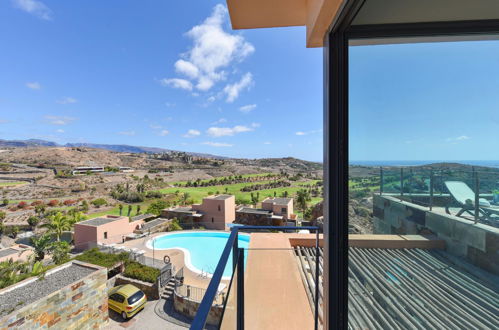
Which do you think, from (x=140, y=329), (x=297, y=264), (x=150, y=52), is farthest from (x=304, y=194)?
(x=150, y=52)

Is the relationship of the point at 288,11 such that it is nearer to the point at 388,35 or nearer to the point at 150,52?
the point at 388,35

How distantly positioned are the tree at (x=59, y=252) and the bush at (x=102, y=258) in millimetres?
1271

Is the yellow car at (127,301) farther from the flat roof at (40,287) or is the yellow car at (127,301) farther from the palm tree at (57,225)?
the palm tree at (57,225)

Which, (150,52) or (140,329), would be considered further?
(150,52)

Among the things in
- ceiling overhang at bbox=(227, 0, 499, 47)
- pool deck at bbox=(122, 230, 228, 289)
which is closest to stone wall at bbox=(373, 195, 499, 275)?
ceiling overhang at bbox=(227, 0, 499, 47)

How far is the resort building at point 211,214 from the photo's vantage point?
12953mm

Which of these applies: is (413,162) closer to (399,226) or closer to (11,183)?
(399,226)

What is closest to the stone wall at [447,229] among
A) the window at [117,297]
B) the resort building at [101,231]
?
the window at [117,297]

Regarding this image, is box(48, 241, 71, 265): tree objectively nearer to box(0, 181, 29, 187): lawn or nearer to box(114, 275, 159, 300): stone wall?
box(114, 275, 159, 300): stone wall

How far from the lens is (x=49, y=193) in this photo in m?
20.4

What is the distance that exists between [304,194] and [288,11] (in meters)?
14.5

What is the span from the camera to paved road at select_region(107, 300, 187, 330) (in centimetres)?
602

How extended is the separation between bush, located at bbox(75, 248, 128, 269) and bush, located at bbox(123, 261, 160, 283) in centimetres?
36

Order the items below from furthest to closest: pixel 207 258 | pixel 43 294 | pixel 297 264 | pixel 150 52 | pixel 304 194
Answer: pixel 150 52, pixel 304 194, pixel 207 258, pixel 43 294, pixel 297 264
